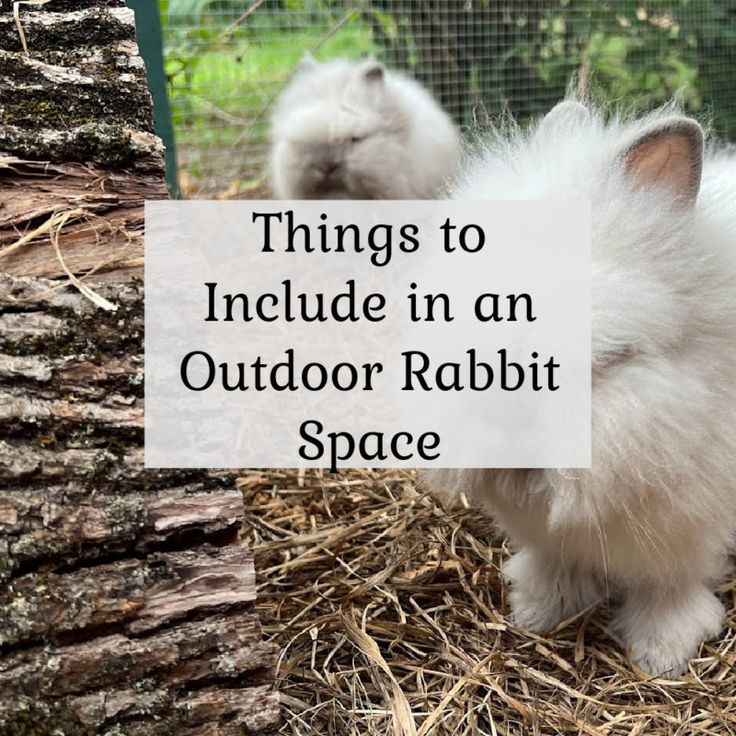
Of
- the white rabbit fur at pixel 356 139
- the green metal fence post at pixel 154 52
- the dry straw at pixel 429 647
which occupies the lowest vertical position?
the dry straw at pixel 429 647

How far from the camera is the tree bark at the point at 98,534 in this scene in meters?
1.29

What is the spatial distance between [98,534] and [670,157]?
3.64 ft

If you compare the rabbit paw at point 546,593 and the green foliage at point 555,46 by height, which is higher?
the green foliage at point 555,46

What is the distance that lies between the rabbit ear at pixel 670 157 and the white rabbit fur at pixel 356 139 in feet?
8.97

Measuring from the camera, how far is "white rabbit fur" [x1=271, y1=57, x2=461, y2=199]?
427 cm

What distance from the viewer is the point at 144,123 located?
1.67 metres

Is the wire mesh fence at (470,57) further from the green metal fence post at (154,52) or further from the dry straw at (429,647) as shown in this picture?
the dry straw at (429,647)

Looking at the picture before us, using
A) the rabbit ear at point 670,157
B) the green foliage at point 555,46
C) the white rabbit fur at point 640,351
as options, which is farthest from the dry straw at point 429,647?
the green foliage at point 555,46

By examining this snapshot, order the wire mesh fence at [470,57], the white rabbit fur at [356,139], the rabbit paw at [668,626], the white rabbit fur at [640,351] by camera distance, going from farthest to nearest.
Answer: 1. the wire mesh fence at [470,57]
2. the white rabbit fur at [356,139]
3. the rabbit paw at [668,626]
4. the white rabbit fur at [640,351]

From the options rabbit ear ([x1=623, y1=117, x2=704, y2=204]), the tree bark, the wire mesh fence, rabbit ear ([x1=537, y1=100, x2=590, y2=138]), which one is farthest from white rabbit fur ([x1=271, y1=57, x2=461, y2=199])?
the tree bark

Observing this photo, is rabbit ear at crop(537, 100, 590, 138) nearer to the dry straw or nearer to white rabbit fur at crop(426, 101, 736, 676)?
white rabbit fur at crop(426, 101, 736, 676)

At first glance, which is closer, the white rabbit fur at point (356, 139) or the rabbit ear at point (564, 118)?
the rabbit ear at point (564, 118)

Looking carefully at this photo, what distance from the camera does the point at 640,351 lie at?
1.43m

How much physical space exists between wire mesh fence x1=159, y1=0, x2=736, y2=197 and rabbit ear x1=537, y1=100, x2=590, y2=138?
3.35 m
